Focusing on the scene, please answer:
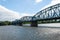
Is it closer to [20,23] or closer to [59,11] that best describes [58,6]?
[59,11]

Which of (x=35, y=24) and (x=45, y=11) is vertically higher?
(x=45, y=11)

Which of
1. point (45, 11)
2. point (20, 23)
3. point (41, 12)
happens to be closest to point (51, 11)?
point (45, 11)

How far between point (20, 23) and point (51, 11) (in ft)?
208

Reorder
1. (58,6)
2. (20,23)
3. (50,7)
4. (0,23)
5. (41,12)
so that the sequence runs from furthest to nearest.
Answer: (0,23)
(20,23)
(41,12)
(50,7)
(58,6)

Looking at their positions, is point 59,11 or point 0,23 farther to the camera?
point 0,23

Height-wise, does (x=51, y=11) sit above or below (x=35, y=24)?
above

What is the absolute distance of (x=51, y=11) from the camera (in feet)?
341

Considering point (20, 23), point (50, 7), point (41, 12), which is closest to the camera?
point (50, 7)

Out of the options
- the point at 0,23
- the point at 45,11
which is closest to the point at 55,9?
the point at 45,11

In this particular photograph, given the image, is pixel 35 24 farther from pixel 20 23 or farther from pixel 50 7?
pixel 20 23

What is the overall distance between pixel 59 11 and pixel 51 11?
8583 mm

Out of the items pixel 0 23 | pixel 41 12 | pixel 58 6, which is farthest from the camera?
pixel 0 23

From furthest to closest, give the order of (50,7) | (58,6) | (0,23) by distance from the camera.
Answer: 1. (0,23)
2. (50,7)
3. (58,6)

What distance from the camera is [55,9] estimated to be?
9856 centimetres
